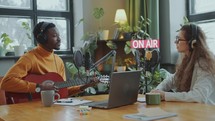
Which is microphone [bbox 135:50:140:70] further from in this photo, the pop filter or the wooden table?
the wooden table

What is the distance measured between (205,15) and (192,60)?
199 centimetres

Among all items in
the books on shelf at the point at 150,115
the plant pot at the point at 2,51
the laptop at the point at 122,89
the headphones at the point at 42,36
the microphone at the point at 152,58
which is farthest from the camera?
the plant pot at the point at 2,51

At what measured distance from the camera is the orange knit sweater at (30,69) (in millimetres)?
2289

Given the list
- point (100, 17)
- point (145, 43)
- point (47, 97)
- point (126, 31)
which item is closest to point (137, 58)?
point (145, 43)

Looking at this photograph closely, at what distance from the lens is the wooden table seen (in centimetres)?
143

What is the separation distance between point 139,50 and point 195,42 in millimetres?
1890

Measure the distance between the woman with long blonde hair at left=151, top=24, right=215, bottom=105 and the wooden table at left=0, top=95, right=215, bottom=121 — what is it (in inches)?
4.1

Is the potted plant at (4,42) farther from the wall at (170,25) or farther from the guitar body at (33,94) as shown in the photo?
the wall at (170,25)

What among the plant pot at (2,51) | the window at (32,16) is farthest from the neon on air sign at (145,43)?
the plant pot at (2,51)

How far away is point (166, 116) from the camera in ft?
4.58

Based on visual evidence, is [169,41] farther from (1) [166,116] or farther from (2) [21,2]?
(1) [166,116]

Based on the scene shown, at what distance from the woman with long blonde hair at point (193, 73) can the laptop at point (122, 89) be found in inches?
8.7

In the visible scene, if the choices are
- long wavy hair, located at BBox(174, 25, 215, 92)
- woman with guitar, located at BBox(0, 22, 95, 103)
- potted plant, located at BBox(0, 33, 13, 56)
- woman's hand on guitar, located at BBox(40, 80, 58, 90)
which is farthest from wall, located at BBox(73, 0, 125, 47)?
long wavy hair, located at BBox(174, 25, 215, 92)

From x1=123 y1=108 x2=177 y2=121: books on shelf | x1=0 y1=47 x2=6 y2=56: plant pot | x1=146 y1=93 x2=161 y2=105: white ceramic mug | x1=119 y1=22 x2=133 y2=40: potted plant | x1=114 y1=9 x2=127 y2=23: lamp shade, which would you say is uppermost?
x1=114 y1=9 x2=127 y2=23: lamp shade
